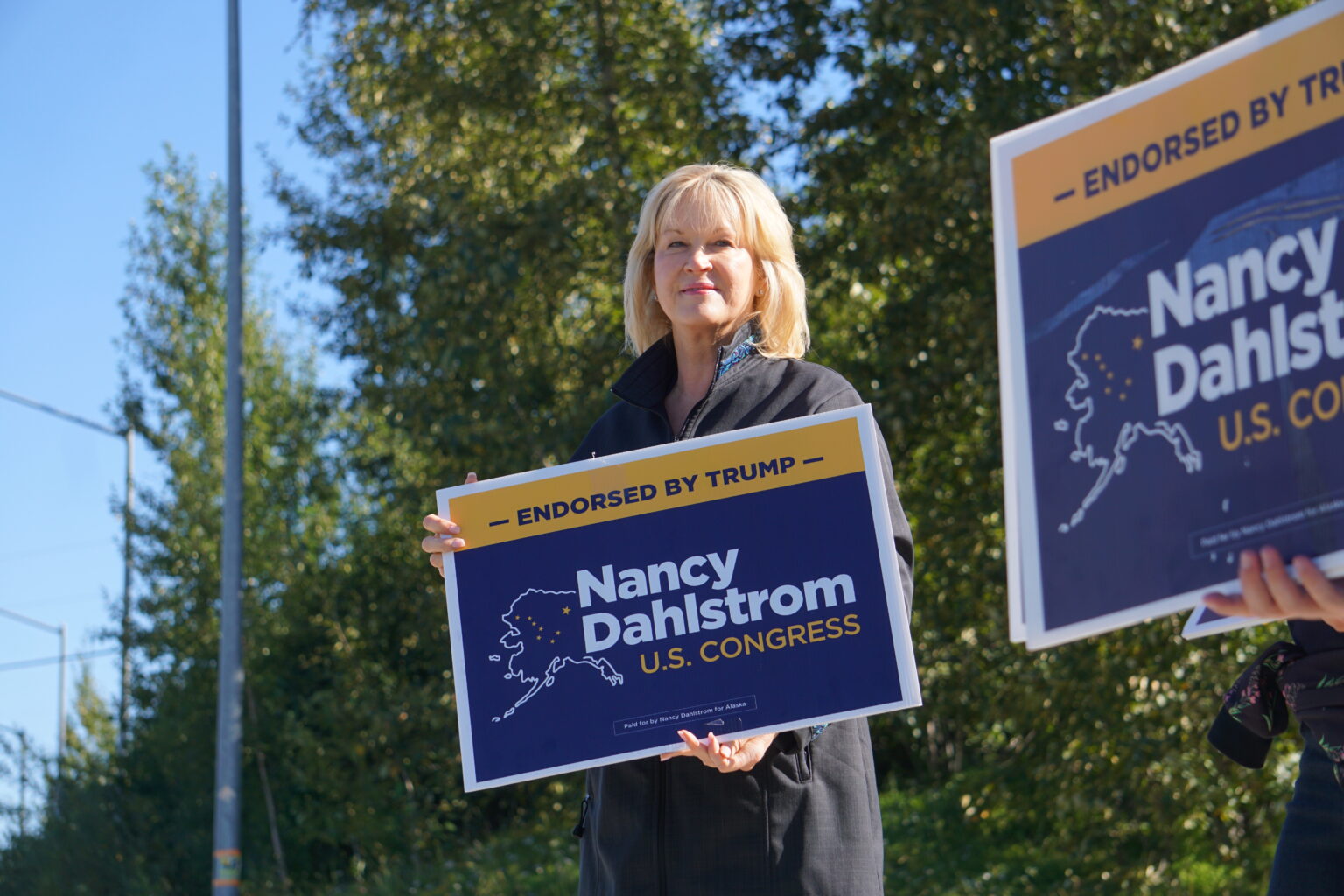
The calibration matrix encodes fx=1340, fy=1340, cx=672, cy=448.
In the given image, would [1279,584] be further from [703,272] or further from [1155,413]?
[703,272]

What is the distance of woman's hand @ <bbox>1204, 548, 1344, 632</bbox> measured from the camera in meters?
1.36

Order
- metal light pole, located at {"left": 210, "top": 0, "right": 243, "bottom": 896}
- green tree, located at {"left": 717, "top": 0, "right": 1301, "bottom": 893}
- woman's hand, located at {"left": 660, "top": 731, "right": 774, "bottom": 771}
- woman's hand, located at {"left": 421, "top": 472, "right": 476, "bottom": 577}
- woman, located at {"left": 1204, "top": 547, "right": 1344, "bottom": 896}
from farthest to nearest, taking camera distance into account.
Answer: metal light pole, located at {"left": 210, "top": 0, "right": 243, "bottom": 896} → green tree, located at {"left": 717, "top": 0, "right": 1301, "bottom": 893} → woman's hand, located at {"left": 421, "top": 472, "right": 476, "bottom": 577} → woman's hand, located at {"left": 660, "top": 731, "right": 774, "bottom": 771} → woman, located at {"left": 1204, "top": 547, "right": 1344, "bottom": 896}

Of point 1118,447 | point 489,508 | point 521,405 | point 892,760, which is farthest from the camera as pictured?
point 892,760

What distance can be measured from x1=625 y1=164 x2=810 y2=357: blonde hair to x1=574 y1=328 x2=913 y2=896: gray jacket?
26cm

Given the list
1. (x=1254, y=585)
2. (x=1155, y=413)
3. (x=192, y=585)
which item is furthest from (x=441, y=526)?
(x=192, y=585)

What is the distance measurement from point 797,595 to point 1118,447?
0.80 meters

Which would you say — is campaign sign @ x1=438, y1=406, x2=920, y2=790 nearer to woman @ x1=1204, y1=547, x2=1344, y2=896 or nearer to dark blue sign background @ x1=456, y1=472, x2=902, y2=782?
dark blue sign background @ x1=456, y1=472, x2=902, y2=782

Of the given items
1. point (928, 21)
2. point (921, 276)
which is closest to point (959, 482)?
point (921, 276)

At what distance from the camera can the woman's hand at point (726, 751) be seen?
2133 mm

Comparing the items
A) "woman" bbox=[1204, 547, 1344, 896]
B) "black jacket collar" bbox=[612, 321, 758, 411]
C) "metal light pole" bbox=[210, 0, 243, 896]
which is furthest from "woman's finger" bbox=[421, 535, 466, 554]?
"metal light pole" bbox=[210, 0, 243, 896]

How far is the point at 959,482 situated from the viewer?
8688mm

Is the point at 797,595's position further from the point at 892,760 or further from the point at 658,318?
the point at 892,760

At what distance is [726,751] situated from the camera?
2.17m

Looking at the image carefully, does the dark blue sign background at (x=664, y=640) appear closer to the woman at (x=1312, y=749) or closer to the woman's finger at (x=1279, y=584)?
the woman at (x=1312, y=749)
